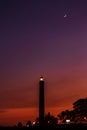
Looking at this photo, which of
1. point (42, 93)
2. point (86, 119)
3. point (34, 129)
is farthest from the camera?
point (86, 119)

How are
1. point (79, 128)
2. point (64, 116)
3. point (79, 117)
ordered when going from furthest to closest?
point (64, 116), point (79, 117), point (79, 128)

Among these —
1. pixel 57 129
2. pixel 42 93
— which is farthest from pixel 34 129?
pixel 42 93

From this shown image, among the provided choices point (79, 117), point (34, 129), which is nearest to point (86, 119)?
point (79, 117)

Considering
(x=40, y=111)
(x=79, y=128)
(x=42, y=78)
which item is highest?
(x=42, y=78)

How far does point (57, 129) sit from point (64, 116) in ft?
183

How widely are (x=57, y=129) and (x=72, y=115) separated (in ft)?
181

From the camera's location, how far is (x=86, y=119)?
288 ft

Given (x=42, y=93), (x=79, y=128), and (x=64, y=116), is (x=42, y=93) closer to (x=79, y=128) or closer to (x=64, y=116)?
(x=79, y=128)

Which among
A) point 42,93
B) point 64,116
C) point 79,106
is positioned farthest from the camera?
point 79,106

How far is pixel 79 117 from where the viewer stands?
9450 cm

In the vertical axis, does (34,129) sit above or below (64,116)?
below

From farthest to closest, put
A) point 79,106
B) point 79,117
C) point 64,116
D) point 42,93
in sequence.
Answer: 1. point 79,106
2. point 64,116
3. point 79,117
4. point 42,93

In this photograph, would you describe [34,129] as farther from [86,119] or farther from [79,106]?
[79,106]

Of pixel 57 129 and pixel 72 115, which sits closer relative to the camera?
pixel 57 129
